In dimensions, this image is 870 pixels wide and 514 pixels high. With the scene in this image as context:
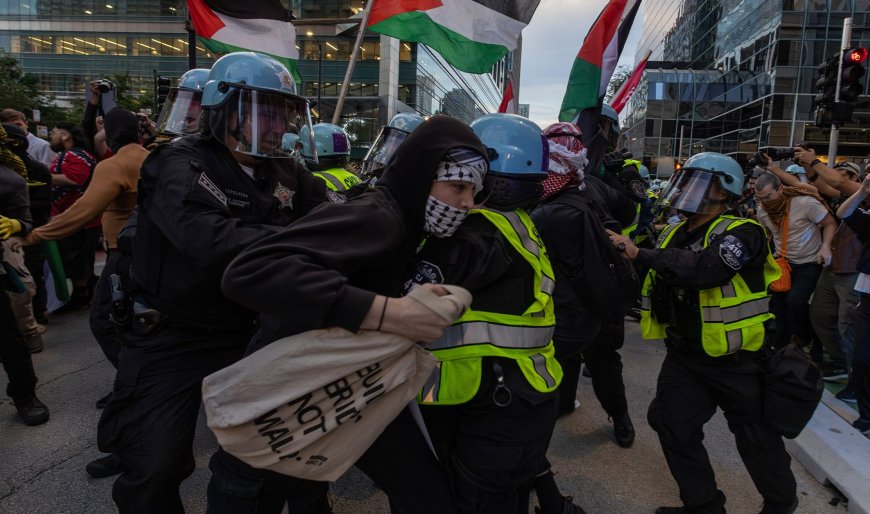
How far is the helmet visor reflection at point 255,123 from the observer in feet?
7.33

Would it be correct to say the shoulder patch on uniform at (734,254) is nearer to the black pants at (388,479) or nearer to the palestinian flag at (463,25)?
the black pants at (388,479)

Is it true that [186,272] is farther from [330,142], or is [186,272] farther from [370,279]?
[330,142]

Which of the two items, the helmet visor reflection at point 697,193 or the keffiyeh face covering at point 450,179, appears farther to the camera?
the helmet visor reflection at point 697,193

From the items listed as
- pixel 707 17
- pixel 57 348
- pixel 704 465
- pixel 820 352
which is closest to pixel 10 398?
pixel 57 348

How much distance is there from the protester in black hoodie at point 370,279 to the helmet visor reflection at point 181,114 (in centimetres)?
206

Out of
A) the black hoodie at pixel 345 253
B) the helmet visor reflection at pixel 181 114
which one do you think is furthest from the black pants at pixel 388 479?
the helmet visor reflection at pixel 181 114

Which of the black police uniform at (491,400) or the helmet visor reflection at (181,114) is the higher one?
the helmet visor reflection at (181,114)

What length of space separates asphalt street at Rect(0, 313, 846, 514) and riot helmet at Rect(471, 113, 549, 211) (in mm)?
1920

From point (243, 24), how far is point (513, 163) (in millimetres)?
4508

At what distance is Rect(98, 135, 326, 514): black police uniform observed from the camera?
1.99 m

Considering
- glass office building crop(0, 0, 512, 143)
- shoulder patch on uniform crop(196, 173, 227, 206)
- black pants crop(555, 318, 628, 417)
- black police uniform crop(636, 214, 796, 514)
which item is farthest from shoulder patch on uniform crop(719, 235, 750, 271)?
glass office building crop(0, 0, 512, 143)

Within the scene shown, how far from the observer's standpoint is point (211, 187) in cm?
205

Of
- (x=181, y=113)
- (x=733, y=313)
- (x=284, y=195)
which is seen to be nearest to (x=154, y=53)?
(x=181, y=113)

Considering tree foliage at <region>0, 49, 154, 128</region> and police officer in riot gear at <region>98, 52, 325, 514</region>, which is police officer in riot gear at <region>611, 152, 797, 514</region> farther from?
tree foliage at <region>0, 49, 154, 128</region>
